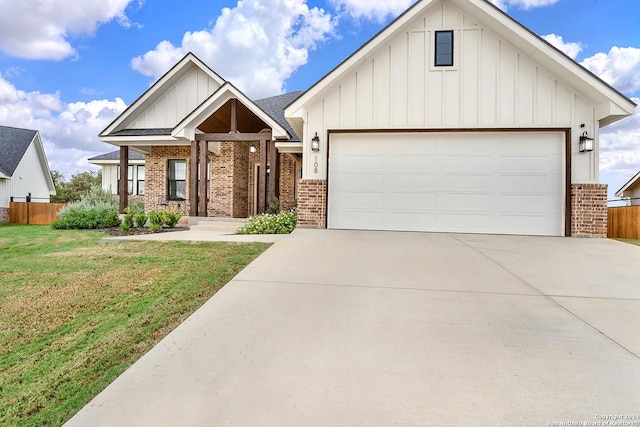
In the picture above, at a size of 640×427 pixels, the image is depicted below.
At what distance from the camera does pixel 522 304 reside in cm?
321

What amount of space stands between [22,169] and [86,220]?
583 inches

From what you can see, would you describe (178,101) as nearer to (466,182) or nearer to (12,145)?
(466,182)

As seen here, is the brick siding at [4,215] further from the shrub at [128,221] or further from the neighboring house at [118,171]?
the shrub at [128,221]

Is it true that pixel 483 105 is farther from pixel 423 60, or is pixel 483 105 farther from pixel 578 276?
pixel 578 276

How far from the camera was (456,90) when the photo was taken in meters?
7.64

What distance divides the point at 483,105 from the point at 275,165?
20.7 ft

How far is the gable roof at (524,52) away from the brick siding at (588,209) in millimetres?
1690

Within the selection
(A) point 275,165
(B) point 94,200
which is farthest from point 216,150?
(B) point 94,200

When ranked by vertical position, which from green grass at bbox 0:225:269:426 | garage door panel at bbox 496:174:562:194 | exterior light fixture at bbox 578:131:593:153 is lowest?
green grass at bbox 0:225:269:426

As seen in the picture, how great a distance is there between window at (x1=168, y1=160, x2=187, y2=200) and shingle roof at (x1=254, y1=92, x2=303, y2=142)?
440 cm

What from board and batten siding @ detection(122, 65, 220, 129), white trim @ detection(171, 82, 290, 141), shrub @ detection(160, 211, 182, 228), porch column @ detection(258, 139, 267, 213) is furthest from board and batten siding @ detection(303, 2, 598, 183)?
board and batten siding @ detection(122, 65, 220, 129)

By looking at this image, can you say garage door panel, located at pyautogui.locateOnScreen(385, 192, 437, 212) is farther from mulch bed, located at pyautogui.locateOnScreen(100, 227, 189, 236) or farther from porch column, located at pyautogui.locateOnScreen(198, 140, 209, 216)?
mulch bed, located at pyautogui.locateOnScreen(100, 227, 189, 236)

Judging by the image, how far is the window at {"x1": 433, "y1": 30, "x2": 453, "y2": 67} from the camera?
7688 millimetres

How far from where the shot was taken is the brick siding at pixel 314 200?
810cm
